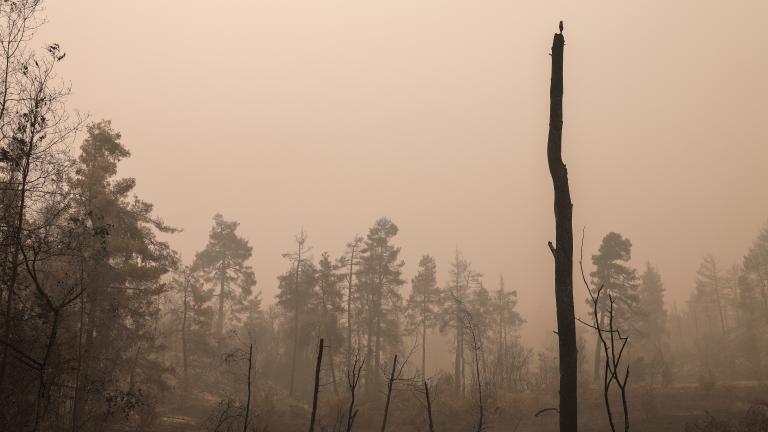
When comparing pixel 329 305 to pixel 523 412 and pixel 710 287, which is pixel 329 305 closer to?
pixel 523 412

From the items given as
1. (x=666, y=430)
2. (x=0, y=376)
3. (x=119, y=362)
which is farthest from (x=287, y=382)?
(x=0, y=376)

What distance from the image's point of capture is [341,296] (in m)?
43.2

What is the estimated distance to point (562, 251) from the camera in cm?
494

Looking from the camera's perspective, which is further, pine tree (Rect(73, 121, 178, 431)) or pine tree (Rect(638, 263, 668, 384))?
pine tree (Rect(638, 263, 668, 384))

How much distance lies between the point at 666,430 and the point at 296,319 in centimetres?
3127

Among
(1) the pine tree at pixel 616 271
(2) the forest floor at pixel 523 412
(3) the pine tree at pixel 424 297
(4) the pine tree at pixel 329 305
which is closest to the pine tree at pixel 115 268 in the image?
(2) the forest floor at pixel 523 412

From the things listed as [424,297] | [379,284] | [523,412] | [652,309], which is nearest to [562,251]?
[523,412]

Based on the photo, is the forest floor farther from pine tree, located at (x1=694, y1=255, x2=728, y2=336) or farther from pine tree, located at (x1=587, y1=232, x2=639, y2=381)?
pine tree, located at (x1=694, y1=255, x2=728, y2=336)

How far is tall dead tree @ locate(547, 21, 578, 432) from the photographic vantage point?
4.79 meters

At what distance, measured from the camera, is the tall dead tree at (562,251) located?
4.79 m

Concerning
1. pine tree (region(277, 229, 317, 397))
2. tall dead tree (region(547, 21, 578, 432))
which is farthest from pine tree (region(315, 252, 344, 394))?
tall dead tree (region(547, 21, 578, 432))

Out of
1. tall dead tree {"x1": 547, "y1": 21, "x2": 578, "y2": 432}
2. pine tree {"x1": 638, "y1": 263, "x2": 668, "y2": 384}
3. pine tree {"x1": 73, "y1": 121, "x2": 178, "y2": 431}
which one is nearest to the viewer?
tall dead tree {"x1": 547, "y1": 21, "x2": 578, "y2": 432}

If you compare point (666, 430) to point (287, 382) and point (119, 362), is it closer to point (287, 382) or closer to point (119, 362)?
point (119, 362)

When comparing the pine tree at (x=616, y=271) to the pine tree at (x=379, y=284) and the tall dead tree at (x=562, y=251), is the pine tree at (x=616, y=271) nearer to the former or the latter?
the pine tree at (x=379, y=284)
